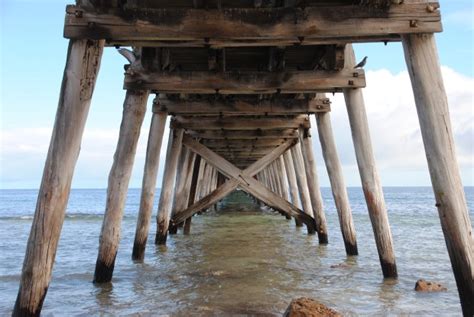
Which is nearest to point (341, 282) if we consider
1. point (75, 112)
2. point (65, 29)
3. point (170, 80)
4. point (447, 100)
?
point (447, 100)

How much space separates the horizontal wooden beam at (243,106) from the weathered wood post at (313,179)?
1597 millimetres

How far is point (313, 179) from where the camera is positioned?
9.46 m

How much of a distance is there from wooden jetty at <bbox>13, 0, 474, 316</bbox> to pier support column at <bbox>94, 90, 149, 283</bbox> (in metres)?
0.01

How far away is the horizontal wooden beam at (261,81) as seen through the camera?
6.08 meters

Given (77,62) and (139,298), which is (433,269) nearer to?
(139,298)

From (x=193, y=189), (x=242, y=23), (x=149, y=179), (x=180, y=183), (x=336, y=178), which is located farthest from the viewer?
(x=193, y=189)

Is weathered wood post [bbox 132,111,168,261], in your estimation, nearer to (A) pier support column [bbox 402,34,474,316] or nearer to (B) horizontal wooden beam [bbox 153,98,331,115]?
(B) horizontal wooden beam [bbox 153,98,331,115]

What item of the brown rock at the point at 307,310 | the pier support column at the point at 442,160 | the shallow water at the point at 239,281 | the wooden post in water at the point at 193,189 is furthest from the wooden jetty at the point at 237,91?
the wooden post in water at the point at 193,189

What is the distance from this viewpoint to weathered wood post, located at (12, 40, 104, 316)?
3750 millimetres

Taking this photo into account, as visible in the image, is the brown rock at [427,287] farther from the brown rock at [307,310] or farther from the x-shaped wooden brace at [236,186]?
the x-shaped wooden brace at [236,186]

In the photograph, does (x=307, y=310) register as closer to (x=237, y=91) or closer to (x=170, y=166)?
(x=237, y=91)

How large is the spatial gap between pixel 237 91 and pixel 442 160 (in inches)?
121

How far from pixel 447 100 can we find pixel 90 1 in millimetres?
3104

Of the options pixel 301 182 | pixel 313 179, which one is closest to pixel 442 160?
pixel 313 179
